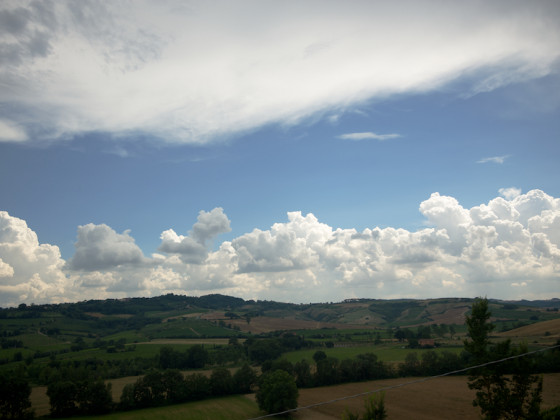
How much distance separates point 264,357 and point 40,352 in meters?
79.1

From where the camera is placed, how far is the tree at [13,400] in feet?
211

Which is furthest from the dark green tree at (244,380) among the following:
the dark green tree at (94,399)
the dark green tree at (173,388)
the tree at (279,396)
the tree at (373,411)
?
the tree at (373,411)

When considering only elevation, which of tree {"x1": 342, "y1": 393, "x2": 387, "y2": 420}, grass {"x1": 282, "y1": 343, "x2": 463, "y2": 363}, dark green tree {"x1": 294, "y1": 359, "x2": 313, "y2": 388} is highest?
tree {"x1": 342, "y1": 393, "x2": 387, "y2": 420}

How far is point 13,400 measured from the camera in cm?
6469

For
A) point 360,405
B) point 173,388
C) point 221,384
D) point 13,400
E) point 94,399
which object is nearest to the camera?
point 13,400

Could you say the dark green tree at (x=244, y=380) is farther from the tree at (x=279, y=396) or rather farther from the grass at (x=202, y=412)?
the tree at (x=279, y=396)

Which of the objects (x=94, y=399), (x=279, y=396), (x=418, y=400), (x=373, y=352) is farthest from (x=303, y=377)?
(x=373, y=352)

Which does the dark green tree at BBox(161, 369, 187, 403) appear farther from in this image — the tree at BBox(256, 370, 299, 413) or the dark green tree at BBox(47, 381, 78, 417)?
the tree at BBox(256, 370, 299, 413)

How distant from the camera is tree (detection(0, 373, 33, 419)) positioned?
211 ft

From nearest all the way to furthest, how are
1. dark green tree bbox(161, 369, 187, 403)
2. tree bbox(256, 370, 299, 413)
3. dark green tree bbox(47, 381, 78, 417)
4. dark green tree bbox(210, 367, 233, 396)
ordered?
tree bbox(256, 370, 299, 413) → dark green tree bbox(47, 381, 78, 417) → dark green tree bbox(161, 369, 187, 403) → dark green tree bbox(210, 367, 233, 396)

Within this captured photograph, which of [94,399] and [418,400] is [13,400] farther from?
[418,400]

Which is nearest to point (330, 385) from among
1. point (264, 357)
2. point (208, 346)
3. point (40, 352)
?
point (264, 357)

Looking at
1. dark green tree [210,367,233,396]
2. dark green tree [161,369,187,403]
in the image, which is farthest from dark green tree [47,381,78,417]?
dark green tree [210,367,233,396]

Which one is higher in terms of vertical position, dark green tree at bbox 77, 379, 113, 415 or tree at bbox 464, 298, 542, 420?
tree at bbox 464, 298, 542, 420
